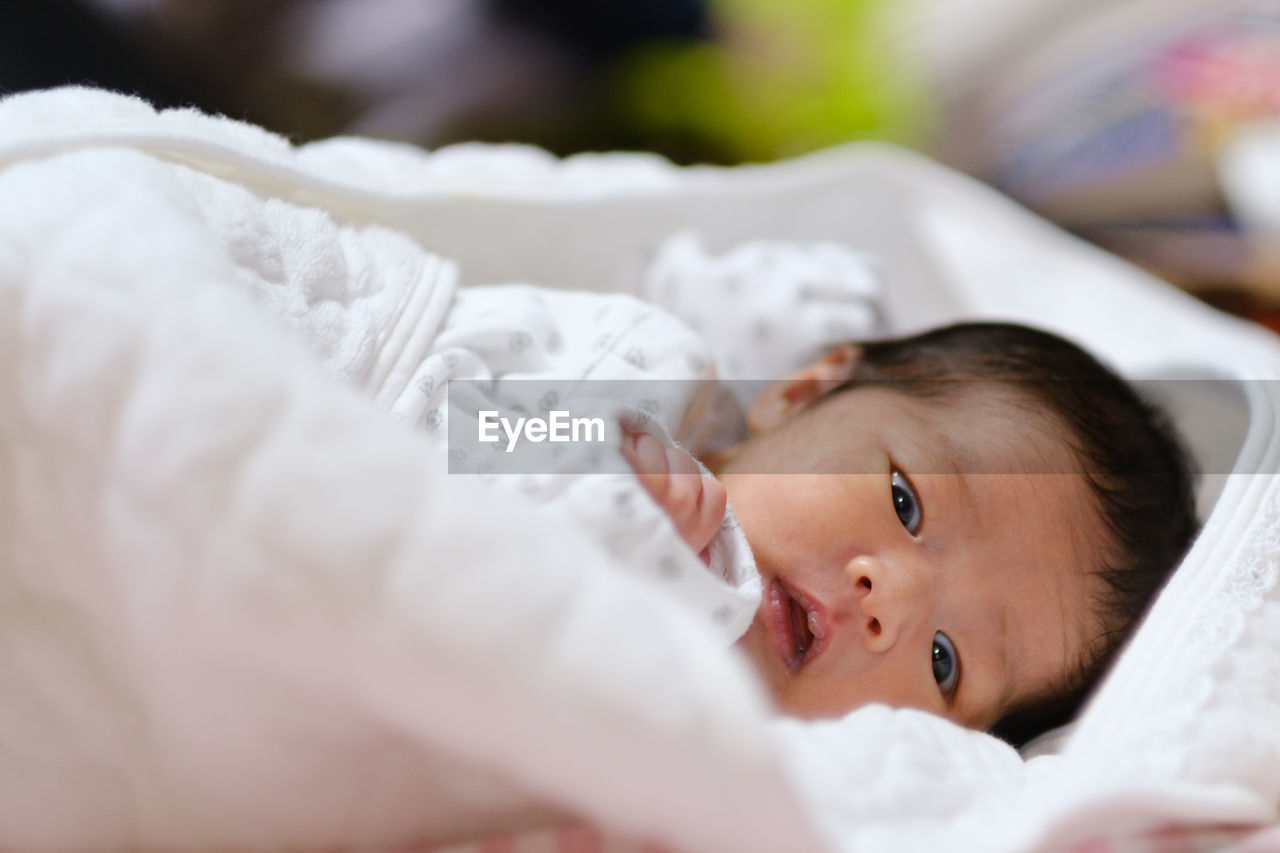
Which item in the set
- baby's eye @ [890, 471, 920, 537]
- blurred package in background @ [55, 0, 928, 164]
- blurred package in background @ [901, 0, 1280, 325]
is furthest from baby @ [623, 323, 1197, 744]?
blurred package in background @ [55, 0, 928, 164]

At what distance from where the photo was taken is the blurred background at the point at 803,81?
53.5 inches

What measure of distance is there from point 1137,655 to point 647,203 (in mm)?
736

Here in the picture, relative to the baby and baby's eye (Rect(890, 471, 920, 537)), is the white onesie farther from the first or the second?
baby's eye (Rect(890, 471, 920, 537))

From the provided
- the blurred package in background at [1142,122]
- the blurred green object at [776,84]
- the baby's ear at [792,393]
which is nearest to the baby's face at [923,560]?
the baby's ear at [792,393]

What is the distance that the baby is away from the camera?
703 millimetres

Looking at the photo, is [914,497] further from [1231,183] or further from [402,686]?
[1231,183]

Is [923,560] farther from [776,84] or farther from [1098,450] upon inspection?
[776,84]

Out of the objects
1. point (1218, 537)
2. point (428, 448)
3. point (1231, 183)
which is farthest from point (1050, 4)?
point (428, 448)

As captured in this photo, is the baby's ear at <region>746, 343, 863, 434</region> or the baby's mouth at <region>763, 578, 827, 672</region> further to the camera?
the baby's ear at <region>746, 343, 863, 434</region>

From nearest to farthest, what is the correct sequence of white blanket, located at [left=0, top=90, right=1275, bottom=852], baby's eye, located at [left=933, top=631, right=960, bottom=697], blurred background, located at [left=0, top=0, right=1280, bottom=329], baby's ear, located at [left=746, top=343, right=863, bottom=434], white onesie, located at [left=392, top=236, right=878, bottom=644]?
Result: white blanket, located at [left=0, top=90, right=1275, bottom=852], white onesie, located at [left=392, top=236, right=878, bottom=644], baby's eye, located at [left=933, top=631, right=960, bottom=697], baby's ear, located at [left=746, top=343, right=863, bottom=434], blurred background, located at [left=0, top=0, right=1280, bottom=329]

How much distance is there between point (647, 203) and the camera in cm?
116

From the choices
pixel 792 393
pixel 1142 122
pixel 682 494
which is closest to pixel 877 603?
pixel 682 494

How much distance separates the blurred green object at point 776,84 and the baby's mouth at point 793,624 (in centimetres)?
128

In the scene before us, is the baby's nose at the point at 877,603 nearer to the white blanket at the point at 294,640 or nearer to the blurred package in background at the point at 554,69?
the white blanket at the point at 294,640
